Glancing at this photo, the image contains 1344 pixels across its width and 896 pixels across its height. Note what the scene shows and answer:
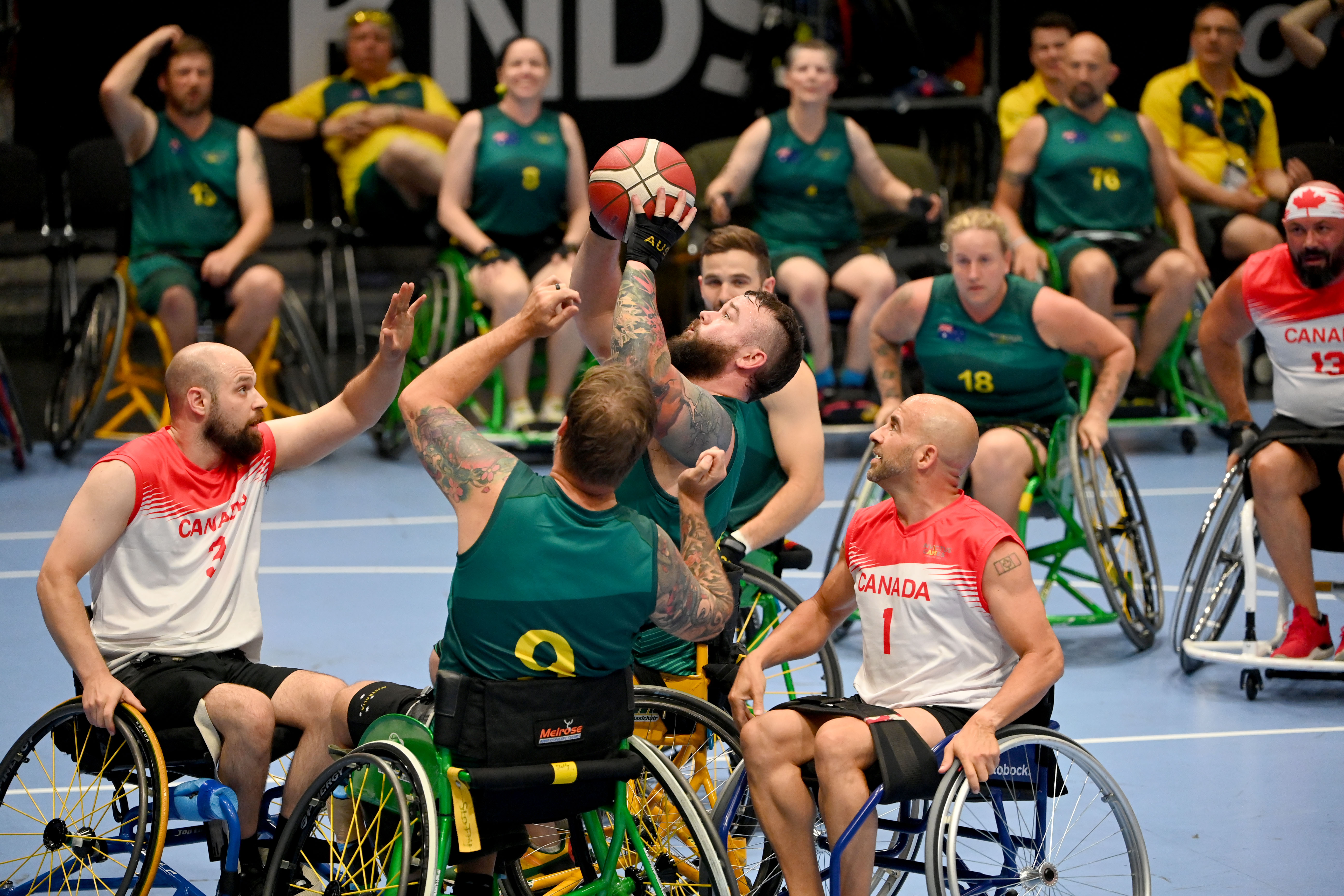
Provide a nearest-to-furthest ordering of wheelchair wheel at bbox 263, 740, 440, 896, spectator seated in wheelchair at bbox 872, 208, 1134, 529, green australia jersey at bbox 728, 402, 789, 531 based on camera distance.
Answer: wheelchair wheel at bbox 263, 740, 440, 896 → green australia jersey at bbox 728, 402, 789, 531 → spectator seated in wheelchair at bbox 872, 208, 1134, 529

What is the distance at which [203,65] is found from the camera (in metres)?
7.72

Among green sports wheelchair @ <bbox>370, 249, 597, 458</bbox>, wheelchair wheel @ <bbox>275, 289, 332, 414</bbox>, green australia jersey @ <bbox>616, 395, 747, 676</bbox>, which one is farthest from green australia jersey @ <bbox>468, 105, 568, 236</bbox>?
green australia jersey @ <bbox>616, 395, 747, 676</bbox>

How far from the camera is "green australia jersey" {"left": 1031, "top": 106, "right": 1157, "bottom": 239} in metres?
7.89

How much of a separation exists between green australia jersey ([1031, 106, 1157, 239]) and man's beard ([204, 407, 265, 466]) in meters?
5.39

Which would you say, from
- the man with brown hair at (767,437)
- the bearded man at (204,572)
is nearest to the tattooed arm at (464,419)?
the bearded man at (204,572)

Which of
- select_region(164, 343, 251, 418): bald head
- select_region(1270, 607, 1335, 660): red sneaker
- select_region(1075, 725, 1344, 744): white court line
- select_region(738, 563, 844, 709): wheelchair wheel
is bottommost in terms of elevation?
select_region(1075, 725, 1344, 744): white court line

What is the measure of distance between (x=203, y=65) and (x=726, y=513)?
205 inches

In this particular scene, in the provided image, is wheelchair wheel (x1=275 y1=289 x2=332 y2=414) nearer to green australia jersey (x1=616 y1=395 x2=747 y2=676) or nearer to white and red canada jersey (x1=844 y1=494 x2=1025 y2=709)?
green australia jersey (x1=616 y1=395 x2=747 y2=676)

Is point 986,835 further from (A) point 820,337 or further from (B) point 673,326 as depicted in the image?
(B) point 673,326

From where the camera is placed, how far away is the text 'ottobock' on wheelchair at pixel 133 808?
116 inches

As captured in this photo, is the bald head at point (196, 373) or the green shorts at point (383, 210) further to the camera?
the green shorts at point (383, 210)

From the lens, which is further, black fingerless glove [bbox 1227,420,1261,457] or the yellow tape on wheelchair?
black fingerless glove [bbox 1227,420,1261,457]

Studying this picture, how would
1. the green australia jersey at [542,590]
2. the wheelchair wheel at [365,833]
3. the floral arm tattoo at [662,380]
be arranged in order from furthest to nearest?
the floral arm tattoo at [662,380], the green australia jersey at [542,590], the wheelchair wheel at [365,833]

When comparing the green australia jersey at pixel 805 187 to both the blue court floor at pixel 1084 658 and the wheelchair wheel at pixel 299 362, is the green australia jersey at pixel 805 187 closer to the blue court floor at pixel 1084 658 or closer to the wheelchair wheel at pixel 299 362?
the blue court floor at pixel 1084 658
